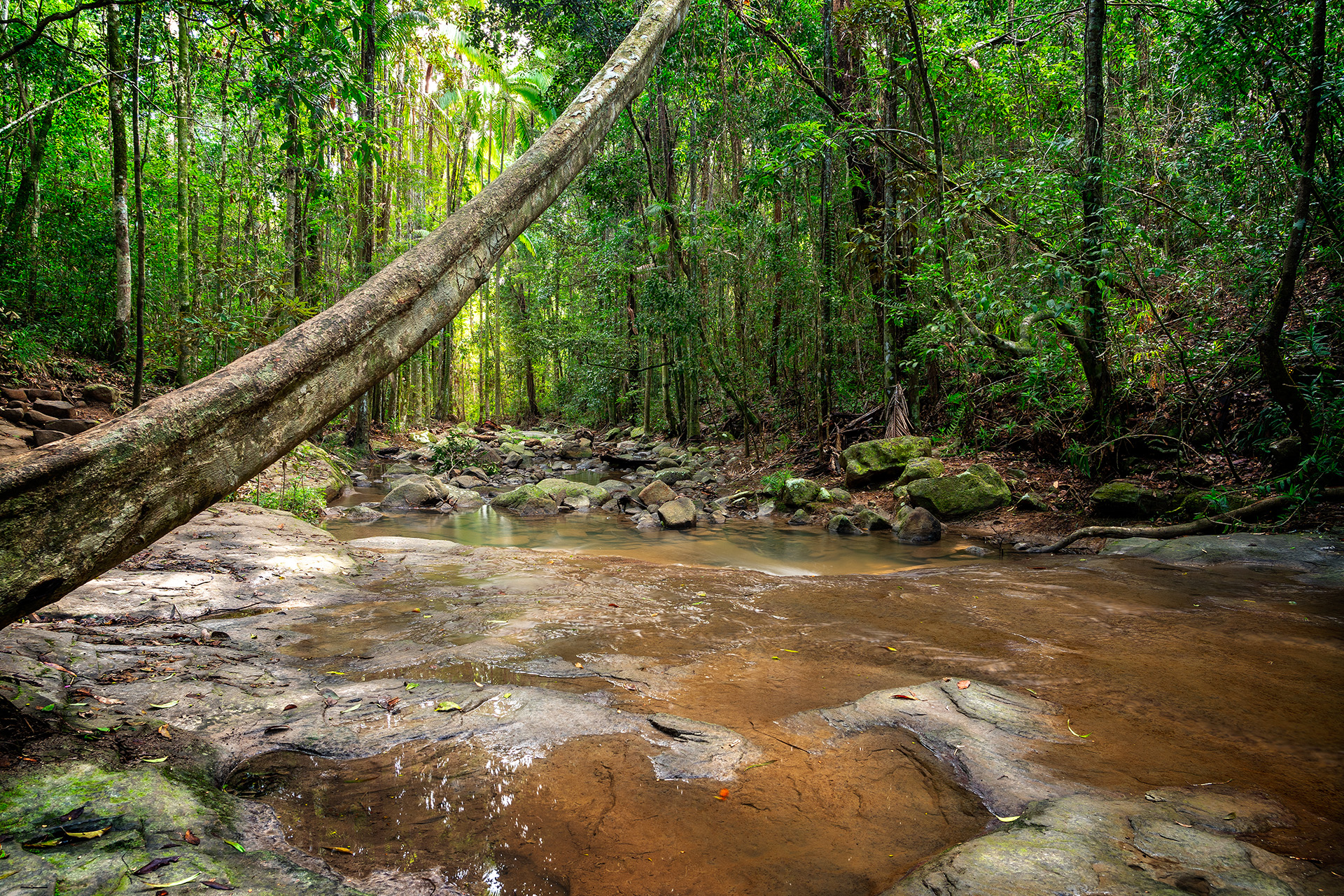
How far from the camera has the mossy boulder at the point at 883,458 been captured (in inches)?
401

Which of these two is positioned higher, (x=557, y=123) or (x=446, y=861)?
(x=557, y=123)

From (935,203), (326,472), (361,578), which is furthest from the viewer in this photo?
(326,472)

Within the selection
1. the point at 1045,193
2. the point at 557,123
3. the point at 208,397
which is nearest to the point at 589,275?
the point at 1045,193

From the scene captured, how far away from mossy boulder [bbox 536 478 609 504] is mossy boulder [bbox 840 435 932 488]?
4592 millimetres

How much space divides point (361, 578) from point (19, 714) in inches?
134

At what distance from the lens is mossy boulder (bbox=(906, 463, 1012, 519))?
8633 mm

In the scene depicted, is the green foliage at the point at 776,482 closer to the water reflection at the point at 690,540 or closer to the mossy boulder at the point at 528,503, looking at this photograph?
the water reflection at the point at 690,540

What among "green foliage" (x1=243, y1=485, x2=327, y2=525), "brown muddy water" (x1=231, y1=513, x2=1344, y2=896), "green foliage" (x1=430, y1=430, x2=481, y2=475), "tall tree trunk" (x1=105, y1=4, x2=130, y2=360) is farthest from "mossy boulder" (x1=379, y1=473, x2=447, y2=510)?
"brown muddy water" (x1=231, y1=513, x2=1344, y2=896)

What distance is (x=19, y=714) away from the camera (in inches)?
74.9

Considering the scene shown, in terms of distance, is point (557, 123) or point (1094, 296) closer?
point (557, 123)

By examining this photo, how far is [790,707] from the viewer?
2865 mm

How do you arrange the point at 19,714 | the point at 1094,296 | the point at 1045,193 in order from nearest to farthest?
the point at 19,714 < the point at 1045,193 < the point at 1094,296

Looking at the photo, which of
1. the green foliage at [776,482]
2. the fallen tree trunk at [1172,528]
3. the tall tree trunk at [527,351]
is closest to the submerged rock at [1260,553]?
the fallen tree trunk at [1172,528]

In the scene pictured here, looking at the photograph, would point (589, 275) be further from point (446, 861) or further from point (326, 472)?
point (446, 861)
